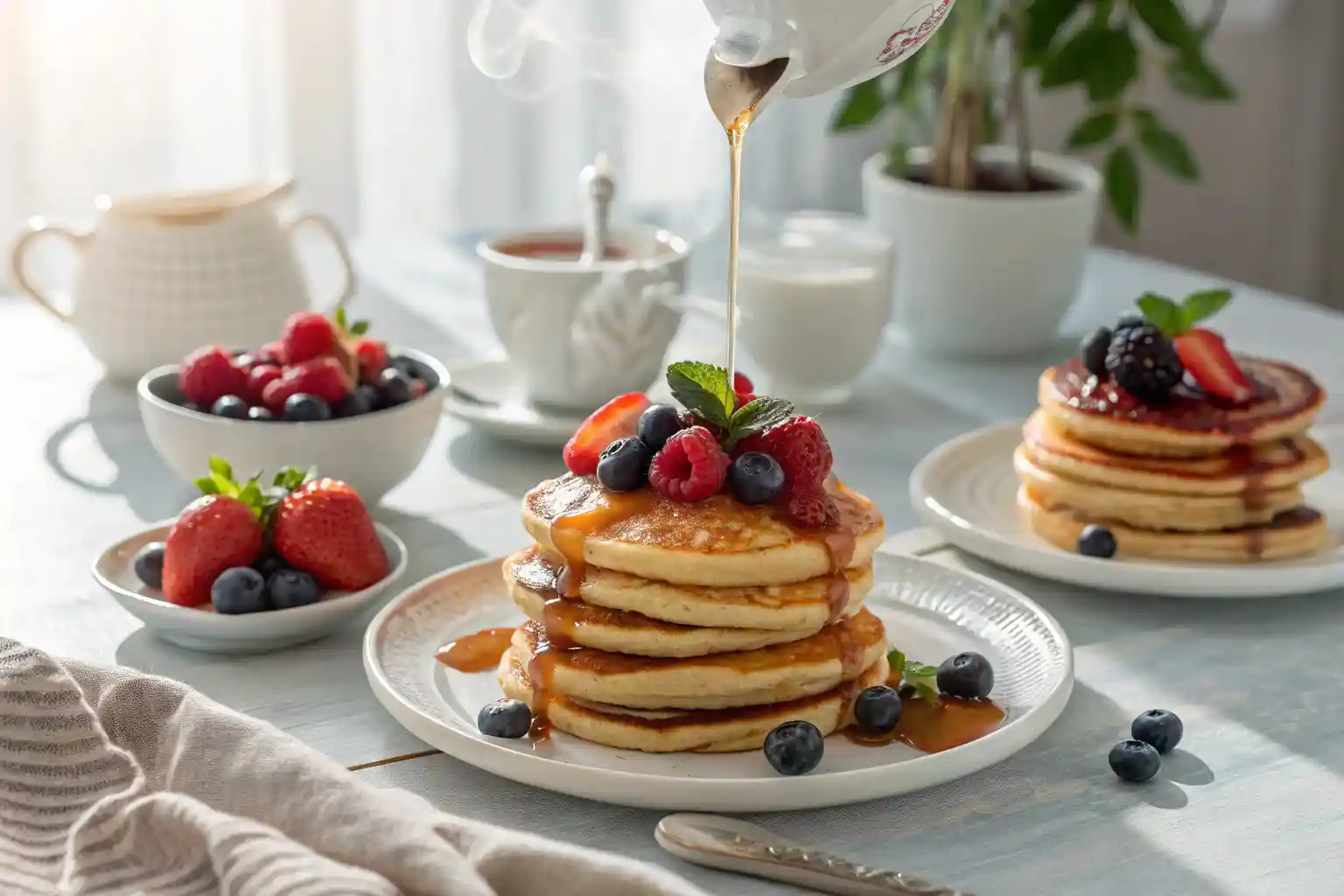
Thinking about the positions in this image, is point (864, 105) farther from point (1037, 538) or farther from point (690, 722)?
point (690, 722)

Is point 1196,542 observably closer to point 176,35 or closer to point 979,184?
point 979,184

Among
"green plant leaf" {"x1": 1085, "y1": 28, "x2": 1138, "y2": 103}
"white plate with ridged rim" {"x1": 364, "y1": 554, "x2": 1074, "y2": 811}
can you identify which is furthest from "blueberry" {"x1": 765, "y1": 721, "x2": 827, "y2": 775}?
"green plant leaf" {"x1": 1085, "y1": 28, "x2": 1138, "y2": 103}

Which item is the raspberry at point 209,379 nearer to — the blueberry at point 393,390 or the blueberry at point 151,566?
the blueberry at point 393,390

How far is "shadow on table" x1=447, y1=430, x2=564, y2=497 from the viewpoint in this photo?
180cm

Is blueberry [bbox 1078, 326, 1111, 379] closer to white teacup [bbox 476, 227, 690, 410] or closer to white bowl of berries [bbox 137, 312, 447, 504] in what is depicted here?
white teacup [bbox 476, 227, 690, 410]

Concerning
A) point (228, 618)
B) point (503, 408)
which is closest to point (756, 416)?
point (228, 618)

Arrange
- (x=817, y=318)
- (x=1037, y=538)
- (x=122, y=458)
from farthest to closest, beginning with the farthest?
(x=817, y=318), (x=122, y=458), (x=1037, y=538)

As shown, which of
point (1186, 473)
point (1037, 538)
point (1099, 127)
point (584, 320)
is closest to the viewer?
point (1186, 473)

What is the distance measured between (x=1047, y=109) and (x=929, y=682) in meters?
3.41

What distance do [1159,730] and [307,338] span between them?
2.96 ft

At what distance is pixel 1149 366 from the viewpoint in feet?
5.19

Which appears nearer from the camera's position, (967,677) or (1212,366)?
(967,677)

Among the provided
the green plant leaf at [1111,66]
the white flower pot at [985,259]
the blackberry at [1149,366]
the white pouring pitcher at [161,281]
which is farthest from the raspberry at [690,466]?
the green plant leaf at [1111,66]

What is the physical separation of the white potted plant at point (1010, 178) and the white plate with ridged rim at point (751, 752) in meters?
0.88
